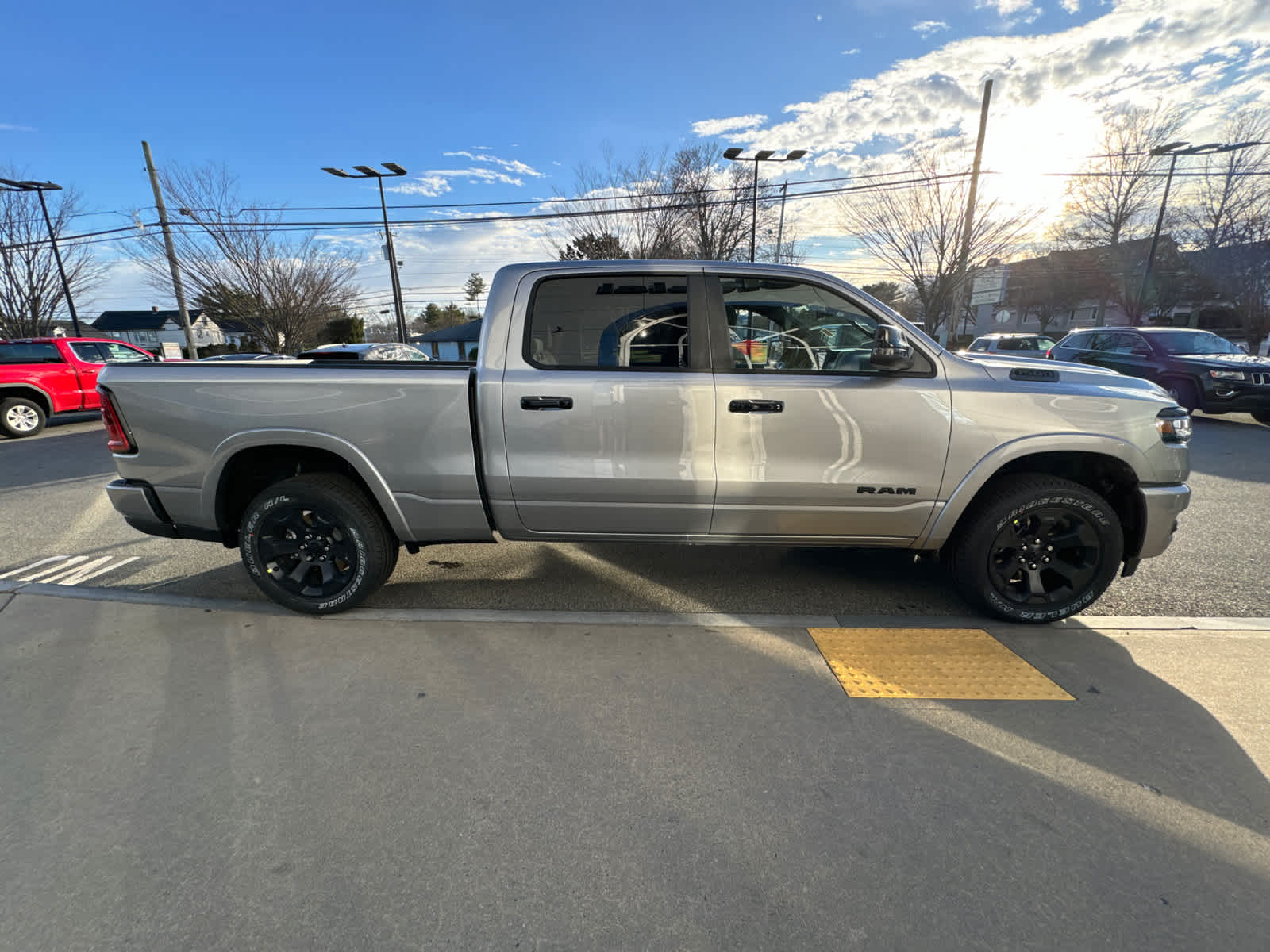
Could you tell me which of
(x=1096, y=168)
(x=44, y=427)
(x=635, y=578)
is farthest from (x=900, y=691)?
(x=1096, y=168)

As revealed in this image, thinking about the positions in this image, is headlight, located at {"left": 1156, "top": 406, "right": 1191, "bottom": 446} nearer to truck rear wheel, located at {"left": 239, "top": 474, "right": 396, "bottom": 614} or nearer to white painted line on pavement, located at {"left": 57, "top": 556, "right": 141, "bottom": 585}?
truck rear wheel, located at {"left": 239, "top": 474, "right": 396, "bottom": 614}

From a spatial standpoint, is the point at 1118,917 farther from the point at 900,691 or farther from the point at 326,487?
the point at 326,487

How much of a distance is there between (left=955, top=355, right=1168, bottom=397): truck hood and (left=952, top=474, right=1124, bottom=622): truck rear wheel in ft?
1.71

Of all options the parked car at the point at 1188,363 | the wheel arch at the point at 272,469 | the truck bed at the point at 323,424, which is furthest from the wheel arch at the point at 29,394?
the parked car at the point at 1188,363

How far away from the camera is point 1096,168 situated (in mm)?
21984

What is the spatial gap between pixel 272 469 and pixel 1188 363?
13.6 m

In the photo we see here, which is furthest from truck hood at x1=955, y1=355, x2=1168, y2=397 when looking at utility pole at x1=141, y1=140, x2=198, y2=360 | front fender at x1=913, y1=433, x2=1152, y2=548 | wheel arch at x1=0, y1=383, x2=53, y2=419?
utility pole at x1=141, y1=140, x2=198, y2=360

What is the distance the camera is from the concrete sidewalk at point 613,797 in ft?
5.10

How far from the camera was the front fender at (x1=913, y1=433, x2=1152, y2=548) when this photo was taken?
291 centimetres

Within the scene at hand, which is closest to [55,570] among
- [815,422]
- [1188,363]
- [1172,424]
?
[815,422]

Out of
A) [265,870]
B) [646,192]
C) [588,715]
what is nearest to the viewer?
[265,870]

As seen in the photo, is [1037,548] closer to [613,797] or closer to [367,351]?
[613,797]

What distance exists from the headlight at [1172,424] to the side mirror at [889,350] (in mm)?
1397

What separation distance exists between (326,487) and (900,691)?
3.09m
